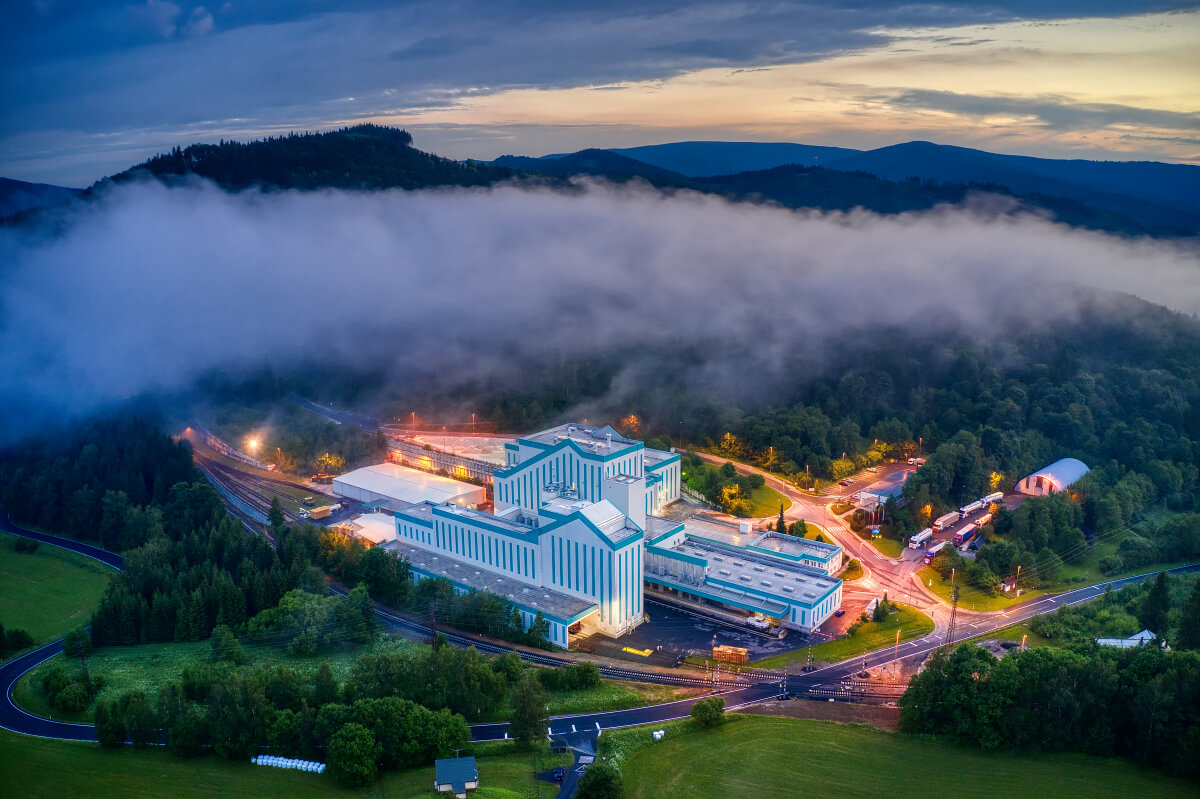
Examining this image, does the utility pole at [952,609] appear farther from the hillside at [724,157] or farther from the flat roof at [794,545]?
the hillside at [724,157]

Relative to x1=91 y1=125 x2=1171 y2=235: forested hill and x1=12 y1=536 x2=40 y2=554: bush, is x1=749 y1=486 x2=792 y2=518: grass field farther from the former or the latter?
x1=91 y1=125 x2=1171 y2=235: forested hill

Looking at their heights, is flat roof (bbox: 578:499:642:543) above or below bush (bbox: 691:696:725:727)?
above

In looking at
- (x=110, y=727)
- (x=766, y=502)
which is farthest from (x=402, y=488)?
(x=110, y=727)

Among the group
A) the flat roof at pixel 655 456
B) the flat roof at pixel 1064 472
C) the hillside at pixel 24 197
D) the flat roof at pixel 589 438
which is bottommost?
the flat roof at pixel 1064 472

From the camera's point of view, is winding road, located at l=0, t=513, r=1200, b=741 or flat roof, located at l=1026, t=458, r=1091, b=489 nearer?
winding road, located at l=0, t=513, r=1200, b=741

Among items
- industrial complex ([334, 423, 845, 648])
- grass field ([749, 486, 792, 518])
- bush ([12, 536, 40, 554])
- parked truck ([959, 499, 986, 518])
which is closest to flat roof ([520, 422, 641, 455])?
industrial complex ([334, 423, 845, 648])

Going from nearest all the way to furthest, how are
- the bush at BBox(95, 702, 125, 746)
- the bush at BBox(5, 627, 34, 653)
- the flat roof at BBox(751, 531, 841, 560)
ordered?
the bush at BBox(95, 702, 125, 746)
the bush at BBox(5, 627, 34, 653)
the flat roof at BBox(751, 531, 841, 560)

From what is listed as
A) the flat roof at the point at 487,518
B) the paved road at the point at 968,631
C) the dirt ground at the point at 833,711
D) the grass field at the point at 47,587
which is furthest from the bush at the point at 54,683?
the paved road at the point at 968,631
